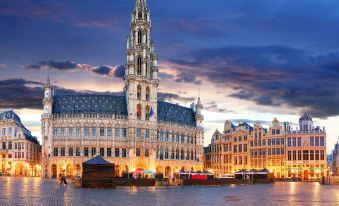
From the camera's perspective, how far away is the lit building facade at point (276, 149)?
130 metres

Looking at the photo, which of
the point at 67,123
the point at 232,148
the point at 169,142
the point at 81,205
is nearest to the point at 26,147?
the point at 67,123

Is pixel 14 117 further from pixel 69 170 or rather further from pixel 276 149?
pixel 276 149

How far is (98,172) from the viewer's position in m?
65.4

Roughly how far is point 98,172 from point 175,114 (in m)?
75.4

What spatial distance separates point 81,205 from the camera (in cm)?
3145

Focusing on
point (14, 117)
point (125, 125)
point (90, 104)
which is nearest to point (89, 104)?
point (90, 104)

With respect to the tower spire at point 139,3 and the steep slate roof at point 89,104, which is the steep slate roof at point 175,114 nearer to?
the steep slate roof at point 89,104

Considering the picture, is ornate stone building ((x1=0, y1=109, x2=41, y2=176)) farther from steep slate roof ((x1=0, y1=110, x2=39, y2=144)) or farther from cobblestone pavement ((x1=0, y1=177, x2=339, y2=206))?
cobblestone pavement ((x1=0, y1=177, x2=339, y2=206))

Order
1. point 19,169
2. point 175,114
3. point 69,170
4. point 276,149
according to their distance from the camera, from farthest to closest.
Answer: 1. point 19,169
2. point 175,114
3. point 276,149
4. point 69,170

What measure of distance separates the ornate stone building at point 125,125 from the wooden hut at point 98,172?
50.2 meters

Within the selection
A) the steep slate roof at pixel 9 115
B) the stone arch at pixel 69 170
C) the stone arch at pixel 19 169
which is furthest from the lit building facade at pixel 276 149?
the steep slate roof at pixel 9 115

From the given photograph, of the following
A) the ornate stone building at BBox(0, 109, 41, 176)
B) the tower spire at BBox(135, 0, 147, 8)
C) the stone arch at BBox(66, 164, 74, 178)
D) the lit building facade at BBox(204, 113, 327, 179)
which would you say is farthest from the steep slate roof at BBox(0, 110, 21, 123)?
the lit building facade at BBox(204, 113, 327, 179)

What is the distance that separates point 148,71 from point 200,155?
2962 centimetres

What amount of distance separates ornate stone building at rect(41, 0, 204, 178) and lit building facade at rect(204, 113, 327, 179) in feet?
62.8
